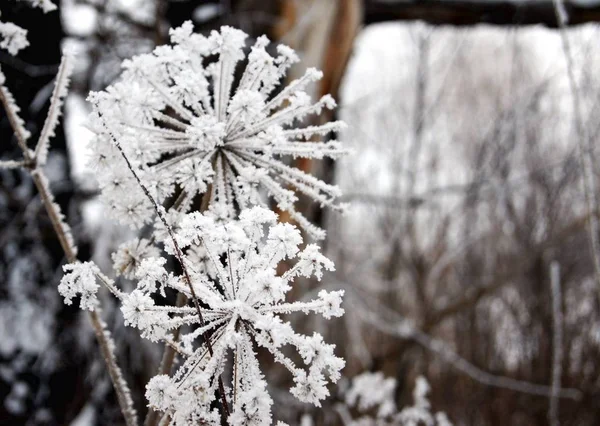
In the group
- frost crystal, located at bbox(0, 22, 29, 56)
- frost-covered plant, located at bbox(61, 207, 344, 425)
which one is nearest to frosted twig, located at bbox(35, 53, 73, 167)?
frost crystal, located at bbox(0, 22, 29, 56)

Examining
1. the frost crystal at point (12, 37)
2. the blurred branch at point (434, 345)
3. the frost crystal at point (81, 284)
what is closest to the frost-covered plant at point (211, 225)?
the frost crystal at point (81, 284)

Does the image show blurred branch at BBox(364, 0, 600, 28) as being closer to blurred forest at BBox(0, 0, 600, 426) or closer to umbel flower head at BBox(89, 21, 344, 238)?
blurred forest at BBox(0, 0, 600, 426)

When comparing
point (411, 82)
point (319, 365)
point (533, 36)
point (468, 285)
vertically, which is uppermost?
point (533, 36)

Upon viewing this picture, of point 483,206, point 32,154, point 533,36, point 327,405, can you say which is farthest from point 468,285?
point 32,154

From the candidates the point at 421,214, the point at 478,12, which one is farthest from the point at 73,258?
the point at 421,214

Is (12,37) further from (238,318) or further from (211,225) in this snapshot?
(238,318)

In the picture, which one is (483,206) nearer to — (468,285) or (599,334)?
(468,285)
